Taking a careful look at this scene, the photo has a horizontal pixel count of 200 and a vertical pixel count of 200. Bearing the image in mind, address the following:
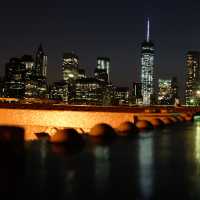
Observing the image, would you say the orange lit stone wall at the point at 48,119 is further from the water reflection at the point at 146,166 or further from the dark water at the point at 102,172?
the dark water at the point at 102,172

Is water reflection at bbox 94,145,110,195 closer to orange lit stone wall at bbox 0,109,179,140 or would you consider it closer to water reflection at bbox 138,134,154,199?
water reflection at bbox 138,134,154,199

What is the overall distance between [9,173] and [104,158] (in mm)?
5443

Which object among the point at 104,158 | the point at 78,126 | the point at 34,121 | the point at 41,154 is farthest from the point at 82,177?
the point at 34,121

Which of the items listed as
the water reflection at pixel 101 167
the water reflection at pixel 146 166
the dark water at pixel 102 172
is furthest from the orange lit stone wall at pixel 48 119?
the water reflection at pixel 101 167

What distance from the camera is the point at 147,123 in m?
35.5

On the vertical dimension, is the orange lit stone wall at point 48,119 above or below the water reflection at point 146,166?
above

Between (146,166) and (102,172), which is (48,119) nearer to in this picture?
(146,166)

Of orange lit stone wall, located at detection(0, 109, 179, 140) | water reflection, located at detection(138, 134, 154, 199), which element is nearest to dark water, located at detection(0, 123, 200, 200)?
water reflection, located at detection(138, 134, 154, 199)

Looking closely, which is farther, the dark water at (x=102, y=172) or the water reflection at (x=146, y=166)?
the water reflection at (x=146, y=166)

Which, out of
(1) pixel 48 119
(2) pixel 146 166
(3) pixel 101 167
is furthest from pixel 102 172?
(1) pixel 48 119

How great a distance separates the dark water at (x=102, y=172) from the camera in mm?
11591

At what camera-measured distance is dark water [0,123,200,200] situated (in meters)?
11.6

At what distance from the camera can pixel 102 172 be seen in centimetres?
1482

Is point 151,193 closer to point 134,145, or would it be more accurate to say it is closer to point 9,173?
point 9,173
